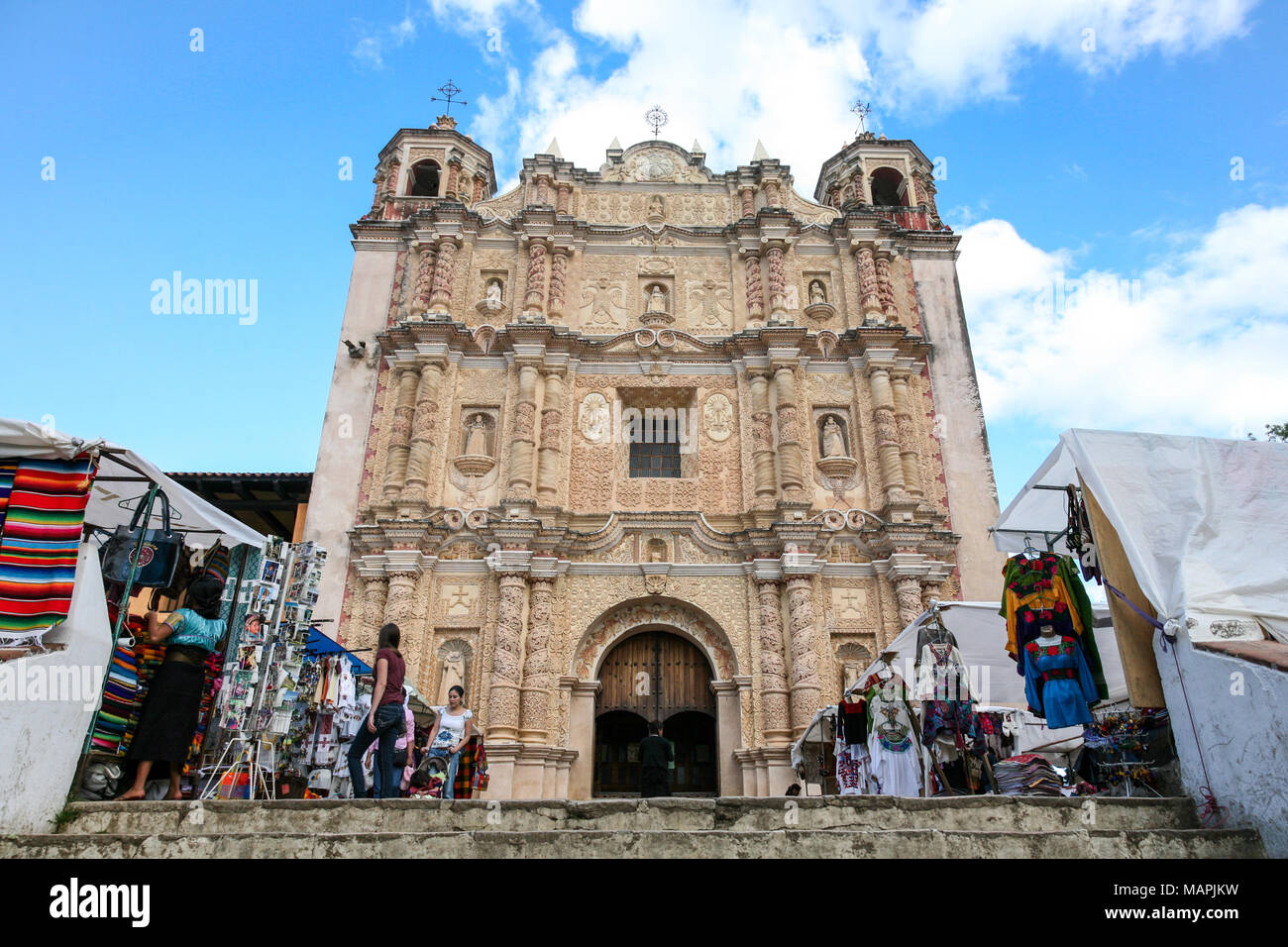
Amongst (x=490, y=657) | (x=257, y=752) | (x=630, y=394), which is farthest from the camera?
(x=630, y=394)

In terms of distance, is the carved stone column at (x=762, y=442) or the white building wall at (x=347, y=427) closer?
the white building wall at (x=347, y=427)

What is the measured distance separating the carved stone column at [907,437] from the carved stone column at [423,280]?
9101mm

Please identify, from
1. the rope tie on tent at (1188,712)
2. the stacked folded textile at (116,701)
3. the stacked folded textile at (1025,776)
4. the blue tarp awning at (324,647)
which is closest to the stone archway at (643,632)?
the blue tarp awning at (324,647)

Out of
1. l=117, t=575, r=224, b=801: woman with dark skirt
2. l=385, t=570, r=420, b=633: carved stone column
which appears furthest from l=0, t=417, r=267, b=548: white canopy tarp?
l=385, t=570, r=420, b=633: carved stone column

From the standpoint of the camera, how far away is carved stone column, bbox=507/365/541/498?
13.6 meters

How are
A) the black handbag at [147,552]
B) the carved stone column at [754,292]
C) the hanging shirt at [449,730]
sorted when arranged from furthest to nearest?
the carved stone column at [754,292] → the hanging shirt at [449,730] → the black handbag at [147,552]

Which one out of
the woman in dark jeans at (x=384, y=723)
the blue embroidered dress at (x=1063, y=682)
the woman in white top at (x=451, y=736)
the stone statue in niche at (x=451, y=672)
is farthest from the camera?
the stone statue in niche at (x=451, y=672)

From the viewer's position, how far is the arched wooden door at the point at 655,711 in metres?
12.6

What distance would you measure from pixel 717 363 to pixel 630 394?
5.83ft

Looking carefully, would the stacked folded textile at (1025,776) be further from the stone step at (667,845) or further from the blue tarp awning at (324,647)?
the blue tarp awning at (324,647)

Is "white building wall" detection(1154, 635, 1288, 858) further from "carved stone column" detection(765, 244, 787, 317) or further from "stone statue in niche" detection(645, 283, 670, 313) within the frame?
"stone statue in niche" detection(645, 283, 670, 313)
